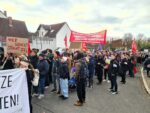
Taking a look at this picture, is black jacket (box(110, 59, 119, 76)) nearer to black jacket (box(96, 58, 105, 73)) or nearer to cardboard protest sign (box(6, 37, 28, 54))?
black jacket (box(96, 58, 105, 73))

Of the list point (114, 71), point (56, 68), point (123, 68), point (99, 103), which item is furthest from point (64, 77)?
point (123, 68)

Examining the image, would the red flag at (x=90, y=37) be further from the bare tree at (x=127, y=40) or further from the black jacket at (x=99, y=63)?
the bare tree at (x=127, y=40)

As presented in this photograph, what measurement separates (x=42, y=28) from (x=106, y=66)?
197 ft

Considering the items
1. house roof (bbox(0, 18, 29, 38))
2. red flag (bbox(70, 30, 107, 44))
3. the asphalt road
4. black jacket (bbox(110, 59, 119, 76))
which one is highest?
house roof (bbox(0, 18, 29, 38))

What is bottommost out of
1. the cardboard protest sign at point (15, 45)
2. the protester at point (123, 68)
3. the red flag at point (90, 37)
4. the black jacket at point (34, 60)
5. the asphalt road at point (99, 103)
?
the asphalt road at point (99, 103)

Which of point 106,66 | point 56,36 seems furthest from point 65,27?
point 106,66

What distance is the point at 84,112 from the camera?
1001 centimetres

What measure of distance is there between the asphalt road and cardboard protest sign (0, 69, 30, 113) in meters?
2.63

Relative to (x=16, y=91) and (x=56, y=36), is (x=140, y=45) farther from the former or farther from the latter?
(x=16, y=91)

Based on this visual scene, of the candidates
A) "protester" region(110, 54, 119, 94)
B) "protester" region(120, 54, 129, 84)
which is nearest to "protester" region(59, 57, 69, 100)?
"protester" region(110, 54, 119, 94)

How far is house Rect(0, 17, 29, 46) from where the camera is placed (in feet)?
198

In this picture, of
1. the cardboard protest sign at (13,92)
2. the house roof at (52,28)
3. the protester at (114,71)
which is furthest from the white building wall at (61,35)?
the cardboard protest sign at (13,92)

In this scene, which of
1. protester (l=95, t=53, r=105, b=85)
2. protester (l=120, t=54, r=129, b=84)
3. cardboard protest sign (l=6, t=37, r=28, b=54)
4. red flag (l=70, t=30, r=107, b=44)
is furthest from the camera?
red flag (l=70, t=30, r=107, b=44)

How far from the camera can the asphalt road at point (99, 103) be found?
33.9 feet
